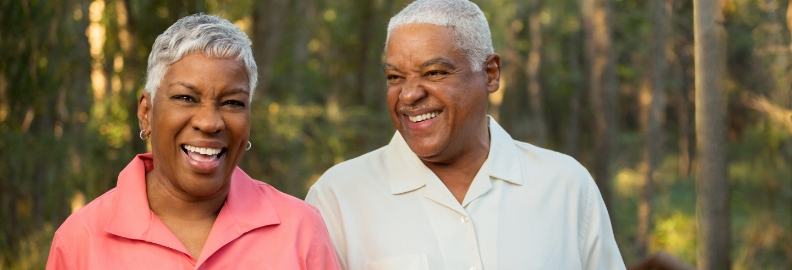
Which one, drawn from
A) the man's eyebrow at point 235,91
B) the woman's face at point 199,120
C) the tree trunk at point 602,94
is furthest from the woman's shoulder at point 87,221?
the tree trunk at point 602,94

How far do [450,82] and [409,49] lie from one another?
199 millimetres

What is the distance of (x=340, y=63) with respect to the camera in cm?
2164

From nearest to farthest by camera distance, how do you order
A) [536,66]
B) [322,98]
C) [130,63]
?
1. [130,63]
2. [322,98]
3. [536,66]

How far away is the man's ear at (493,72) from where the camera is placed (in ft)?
11.6

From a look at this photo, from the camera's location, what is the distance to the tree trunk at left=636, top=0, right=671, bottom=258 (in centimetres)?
1727

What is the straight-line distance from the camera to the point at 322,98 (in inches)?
1009

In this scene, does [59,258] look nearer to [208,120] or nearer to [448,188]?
[208,120]

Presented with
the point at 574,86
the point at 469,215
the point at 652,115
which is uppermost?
the point at 469,215

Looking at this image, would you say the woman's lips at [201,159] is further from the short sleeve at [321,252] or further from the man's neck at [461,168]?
the man's neck at [461,168]

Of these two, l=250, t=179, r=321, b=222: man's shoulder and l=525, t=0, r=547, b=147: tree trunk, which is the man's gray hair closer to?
l=250, t=179, r=321, b=222: man's shoulder

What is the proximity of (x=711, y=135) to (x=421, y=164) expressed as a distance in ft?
9.06

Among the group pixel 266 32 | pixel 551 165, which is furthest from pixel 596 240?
pixel 266 32

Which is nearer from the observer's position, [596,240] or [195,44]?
[195,44]

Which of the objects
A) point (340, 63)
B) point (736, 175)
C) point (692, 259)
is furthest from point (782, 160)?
point (340, 63)
